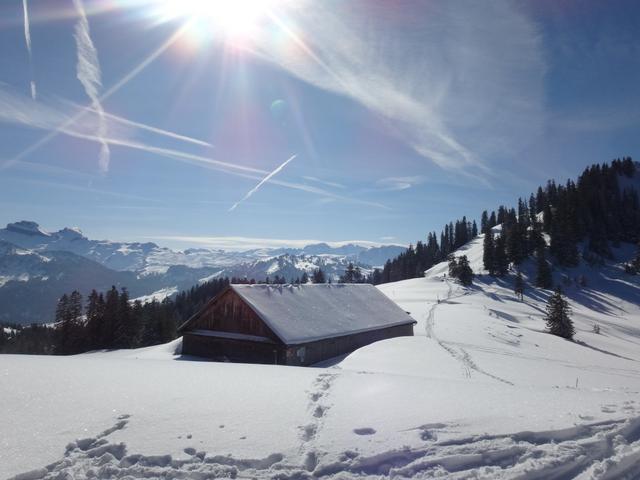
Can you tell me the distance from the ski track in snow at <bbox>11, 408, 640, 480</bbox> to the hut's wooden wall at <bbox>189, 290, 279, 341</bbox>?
18.0 meters

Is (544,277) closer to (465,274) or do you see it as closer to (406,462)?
(465,274)

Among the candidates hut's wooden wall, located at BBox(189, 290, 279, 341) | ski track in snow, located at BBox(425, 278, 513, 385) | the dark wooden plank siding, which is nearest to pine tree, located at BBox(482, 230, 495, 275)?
ski track in snow, located at BBox(425, 278, 513, 385)

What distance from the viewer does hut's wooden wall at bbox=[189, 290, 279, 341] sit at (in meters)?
24.9

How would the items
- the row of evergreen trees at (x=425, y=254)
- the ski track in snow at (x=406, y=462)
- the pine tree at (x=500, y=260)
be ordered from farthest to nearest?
the row of evergreen trees at (x=425, y=254)
the pine tree at (x=500, y=260)
the ski track in snow at (x=406, y=462)

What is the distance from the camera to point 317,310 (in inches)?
1137

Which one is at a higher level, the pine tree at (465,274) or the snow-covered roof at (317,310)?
the pine tree at (465,274)

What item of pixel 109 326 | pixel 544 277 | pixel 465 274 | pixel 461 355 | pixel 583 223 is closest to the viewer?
pixel 461 355

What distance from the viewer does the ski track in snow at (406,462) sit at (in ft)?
17.8

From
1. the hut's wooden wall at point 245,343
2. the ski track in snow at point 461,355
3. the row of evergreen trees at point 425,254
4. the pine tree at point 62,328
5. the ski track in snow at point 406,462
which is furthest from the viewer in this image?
the row of evergreen trees at point 425,254

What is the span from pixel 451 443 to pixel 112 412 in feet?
21.5

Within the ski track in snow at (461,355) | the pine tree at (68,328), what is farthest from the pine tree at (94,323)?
the ski track in snow at (461,355)

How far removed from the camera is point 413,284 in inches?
3472

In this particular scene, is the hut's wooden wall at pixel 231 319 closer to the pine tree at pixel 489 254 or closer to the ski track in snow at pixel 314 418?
the ski track in snow at pixel 314 418

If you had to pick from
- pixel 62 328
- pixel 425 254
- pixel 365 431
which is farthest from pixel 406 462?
pixel 425 254
